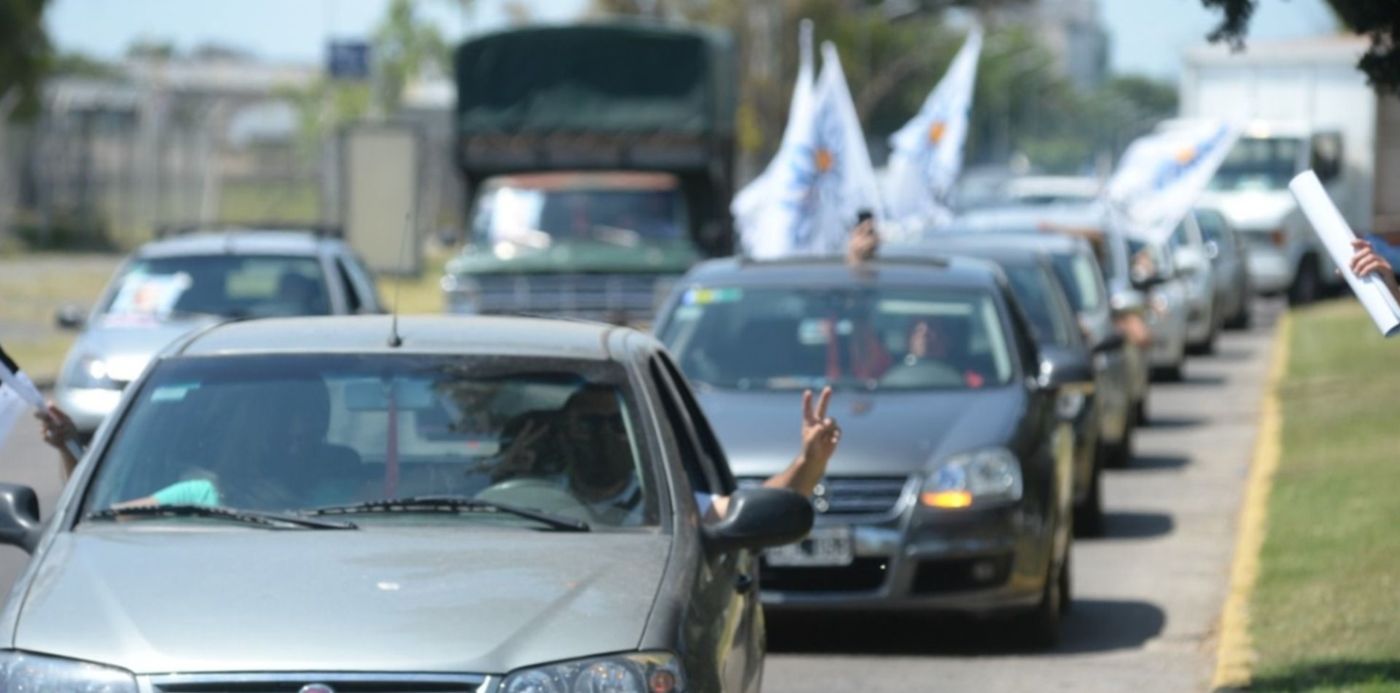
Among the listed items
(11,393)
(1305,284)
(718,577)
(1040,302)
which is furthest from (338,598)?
(1305,284)

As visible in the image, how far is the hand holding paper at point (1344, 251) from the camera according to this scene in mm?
7020

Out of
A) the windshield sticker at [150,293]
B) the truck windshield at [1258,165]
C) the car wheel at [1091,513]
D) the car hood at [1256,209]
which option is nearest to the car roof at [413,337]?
the car wheel at [1091,513]

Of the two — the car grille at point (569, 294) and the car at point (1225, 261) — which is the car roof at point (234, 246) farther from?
the car at point (1225, 261)

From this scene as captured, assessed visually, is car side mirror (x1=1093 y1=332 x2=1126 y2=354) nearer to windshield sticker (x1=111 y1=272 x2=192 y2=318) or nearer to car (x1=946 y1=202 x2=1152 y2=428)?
car (x1=946 y1=202 x2=1152 y2=428)

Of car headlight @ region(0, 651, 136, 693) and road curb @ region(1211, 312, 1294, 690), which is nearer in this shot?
car headlight @ region(0, 651, 136, 693)

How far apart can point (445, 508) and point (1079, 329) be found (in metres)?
9.64

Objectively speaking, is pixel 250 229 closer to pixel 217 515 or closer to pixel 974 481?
pixel 974 481

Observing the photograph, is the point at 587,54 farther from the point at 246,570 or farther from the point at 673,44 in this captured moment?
the point at 246,570

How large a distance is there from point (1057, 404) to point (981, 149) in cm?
11819

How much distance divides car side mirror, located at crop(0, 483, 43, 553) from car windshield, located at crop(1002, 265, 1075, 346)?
974cm

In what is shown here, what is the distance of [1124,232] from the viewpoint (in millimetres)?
24719

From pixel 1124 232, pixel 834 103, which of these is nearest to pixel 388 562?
pixel 834 103

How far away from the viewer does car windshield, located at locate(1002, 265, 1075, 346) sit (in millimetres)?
15273

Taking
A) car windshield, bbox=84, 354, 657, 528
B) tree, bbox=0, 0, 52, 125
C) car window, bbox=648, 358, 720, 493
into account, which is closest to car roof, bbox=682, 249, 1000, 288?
car window, bbox=648, 358, 720, 493
